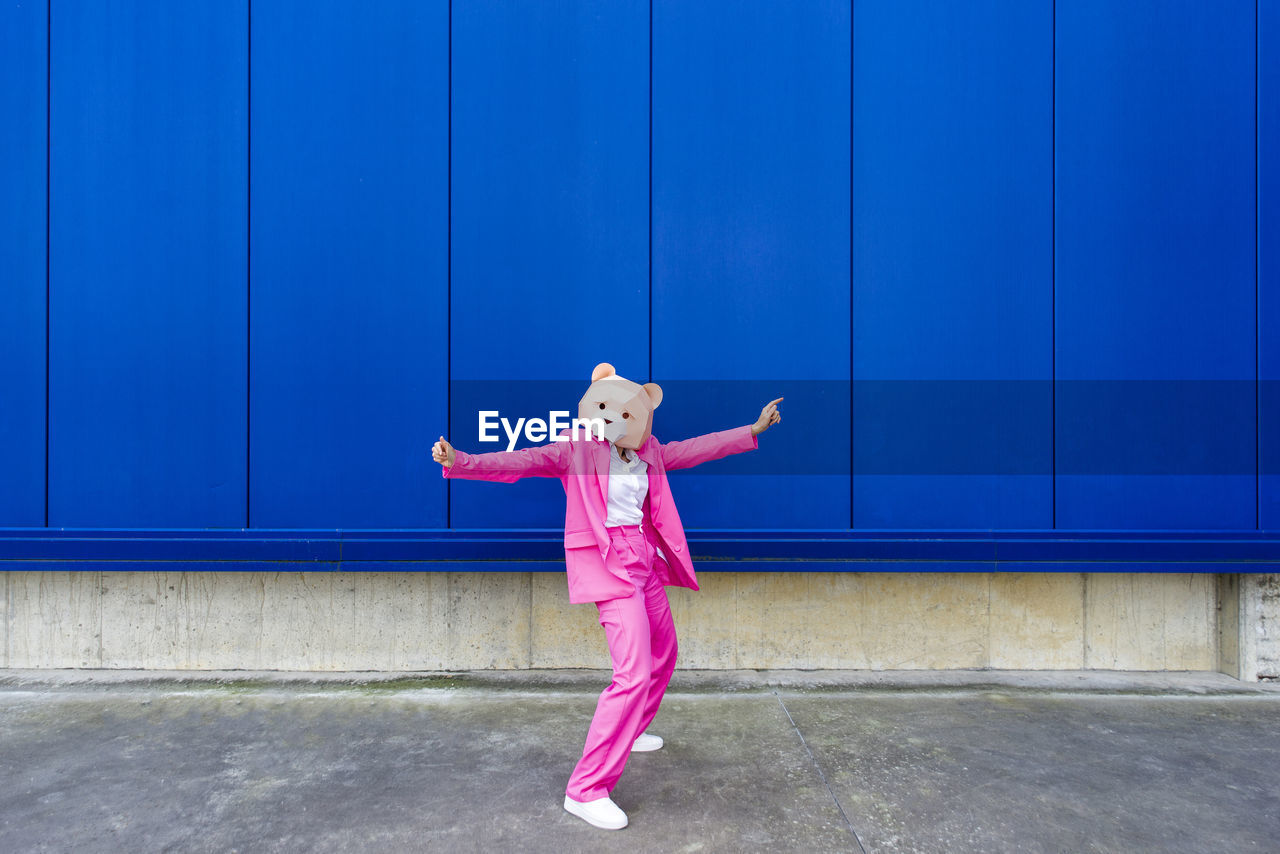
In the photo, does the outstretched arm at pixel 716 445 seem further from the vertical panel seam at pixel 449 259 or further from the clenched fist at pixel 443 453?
the vertical panel seam at pixel 449 259

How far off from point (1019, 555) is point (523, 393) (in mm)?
3302

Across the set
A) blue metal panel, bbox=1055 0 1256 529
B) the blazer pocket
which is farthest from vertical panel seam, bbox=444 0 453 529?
blue metal panel, bbox=1055 0 1256 529

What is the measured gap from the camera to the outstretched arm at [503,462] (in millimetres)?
2918

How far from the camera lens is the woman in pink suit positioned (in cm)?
295

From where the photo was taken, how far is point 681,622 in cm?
470

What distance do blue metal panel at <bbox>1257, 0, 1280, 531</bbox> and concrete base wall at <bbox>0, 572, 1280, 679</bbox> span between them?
0.78 metres

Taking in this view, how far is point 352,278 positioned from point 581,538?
2.58m

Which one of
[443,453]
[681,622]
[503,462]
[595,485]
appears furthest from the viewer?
[681,622]

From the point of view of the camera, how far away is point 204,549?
4.43m

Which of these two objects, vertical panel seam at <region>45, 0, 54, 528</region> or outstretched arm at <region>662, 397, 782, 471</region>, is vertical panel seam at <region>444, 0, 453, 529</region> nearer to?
outstretched arm at <region>662, 397, 782, 471</region>

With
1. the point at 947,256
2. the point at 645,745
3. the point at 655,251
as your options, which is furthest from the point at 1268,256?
the point at 645,745

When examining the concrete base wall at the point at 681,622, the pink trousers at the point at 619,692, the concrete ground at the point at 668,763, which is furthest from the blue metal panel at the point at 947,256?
the pink trousers at the point at 619,692

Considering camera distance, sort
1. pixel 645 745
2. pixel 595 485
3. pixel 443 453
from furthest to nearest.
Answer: pixel 645 745 → pixel 595 485 → pixel 443 453

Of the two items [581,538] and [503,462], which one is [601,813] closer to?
[581,538]
